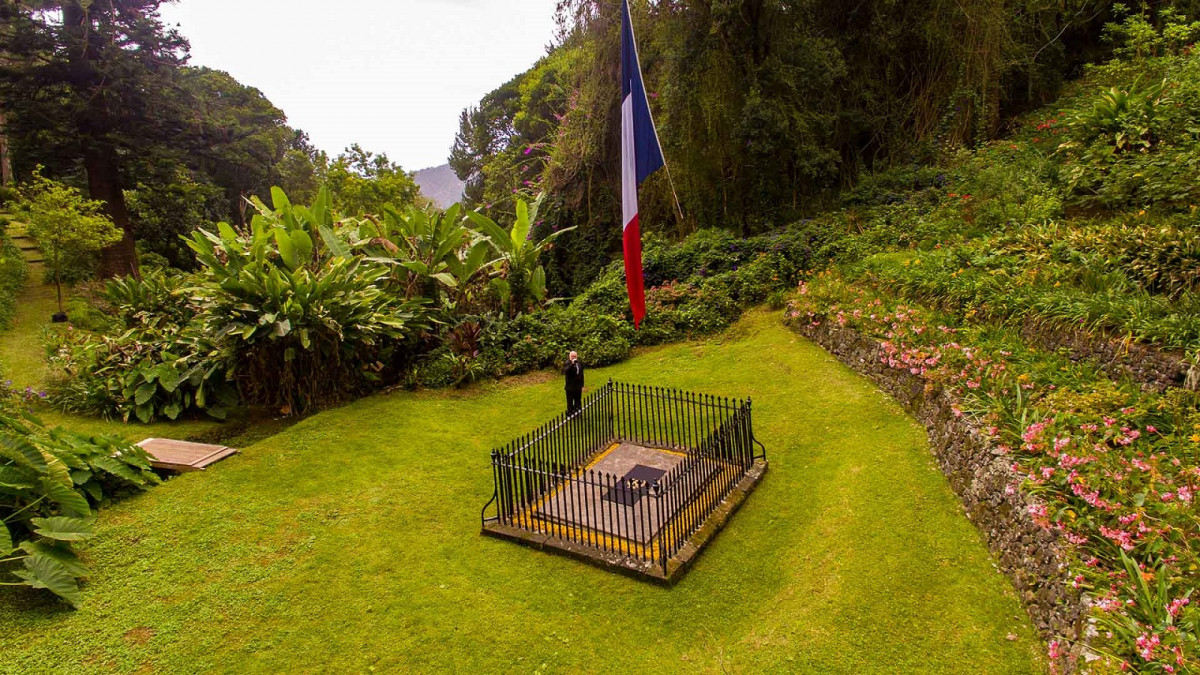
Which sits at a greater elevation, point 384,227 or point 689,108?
point 689,108

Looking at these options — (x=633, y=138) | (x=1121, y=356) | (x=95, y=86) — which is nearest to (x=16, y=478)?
(x=633, y=138)

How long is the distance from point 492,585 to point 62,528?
11.6ft

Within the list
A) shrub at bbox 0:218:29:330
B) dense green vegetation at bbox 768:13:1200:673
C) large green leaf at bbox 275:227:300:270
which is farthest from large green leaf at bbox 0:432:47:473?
shrub at bbox 0:218:29:330

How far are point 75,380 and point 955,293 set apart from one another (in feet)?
42.6

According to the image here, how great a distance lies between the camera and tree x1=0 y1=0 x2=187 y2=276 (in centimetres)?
1888

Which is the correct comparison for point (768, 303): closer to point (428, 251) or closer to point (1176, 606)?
point (428, 251)

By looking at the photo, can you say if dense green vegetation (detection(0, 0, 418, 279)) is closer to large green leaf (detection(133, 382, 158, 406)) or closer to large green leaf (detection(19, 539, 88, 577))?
large green leaf (detection(133, 382, 158, 406))

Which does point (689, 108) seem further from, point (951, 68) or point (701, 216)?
point (951, 68)

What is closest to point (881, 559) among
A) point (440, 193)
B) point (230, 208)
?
point (230, 208)

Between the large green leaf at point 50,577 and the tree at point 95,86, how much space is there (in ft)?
63.0

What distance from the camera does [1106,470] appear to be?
4246 mm

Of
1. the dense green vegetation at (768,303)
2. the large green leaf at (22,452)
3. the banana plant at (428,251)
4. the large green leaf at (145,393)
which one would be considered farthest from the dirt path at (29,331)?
the large green leaf at (22,452)

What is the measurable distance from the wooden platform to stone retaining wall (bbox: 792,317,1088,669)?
8.24 metres

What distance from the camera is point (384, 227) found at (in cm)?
1145
